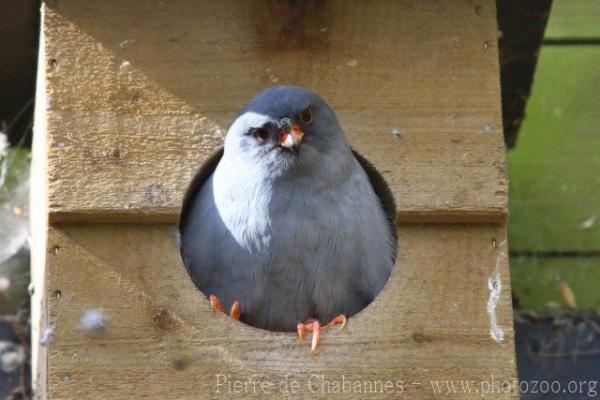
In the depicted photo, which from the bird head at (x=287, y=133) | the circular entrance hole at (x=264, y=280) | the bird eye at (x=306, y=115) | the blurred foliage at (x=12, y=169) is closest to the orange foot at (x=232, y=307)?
the circular entrance hole at (x=264, y=280)

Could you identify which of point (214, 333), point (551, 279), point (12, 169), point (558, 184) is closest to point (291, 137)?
point (214, 333)

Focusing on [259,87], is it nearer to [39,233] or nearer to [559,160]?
[39,233]

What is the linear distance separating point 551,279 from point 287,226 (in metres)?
1.93

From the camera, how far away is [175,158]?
13.5 ft

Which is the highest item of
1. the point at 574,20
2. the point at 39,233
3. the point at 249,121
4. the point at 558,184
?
the point at 574,20

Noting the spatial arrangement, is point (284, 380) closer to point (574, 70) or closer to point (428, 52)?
point (428, 52)

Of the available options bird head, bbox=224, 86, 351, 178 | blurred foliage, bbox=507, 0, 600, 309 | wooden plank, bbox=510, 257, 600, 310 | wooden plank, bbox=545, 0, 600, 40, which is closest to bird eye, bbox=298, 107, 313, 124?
bird head, bbox=224, 86, 351, 178

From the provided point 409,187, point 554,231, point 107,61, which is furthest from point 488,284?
point 554,231

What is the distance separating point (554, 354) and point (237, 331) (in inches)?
60.5

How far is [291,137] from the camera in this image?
4168mm

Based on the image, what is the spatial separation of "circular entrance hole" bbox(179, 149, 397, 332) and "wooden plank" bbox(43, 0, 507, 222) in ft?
0.43

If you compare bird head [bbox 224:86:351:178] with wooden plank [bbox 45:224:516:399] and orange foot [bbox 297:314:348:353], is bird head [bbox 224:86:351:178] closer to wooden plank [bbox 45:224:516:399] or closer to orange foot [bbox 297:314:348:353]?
wooden plank [bbox 45:224:516:399]

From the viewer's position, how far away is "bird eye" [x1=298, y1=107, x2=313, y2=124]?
4117 millimetres

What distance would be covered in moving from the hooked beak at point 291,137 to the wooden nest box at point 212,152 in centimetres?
15
